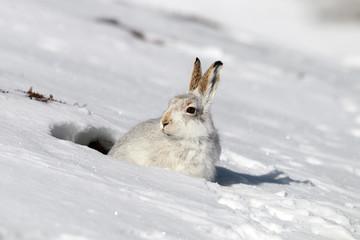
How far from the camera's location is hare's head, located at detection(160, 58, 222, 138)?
5918 millimetres

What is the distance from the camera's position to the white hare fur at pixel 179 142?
595cm

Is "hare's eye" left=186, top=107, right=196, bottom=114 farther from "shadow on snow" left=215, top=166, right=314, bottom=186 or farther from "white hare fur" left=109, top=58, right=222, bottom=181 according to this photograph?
"shadow on snow" left=215, top=166, right=314, bottom=186

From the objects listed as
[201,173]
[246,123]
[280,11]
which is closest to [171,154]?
[201,173]

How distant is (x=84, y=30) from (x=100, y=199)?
16045 millimetres

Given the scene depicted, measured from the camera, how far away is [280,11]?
53.4 meters

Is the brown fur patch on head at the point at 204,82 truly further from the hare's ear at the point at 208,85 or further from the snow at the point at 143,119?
the snow at the point at 143,119

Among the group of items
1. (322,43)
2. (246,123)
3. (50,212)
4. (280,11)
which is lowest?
(50,212)

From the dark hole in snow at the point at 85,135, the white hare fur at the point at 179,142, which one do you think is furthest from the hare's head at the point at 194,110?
the dark hole in snow at the point at 85,135

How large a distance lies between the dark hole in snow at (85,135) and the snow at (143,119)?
19 mm

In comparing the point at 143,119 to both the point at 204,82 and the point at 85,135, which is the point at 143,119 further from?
the point at 204,82

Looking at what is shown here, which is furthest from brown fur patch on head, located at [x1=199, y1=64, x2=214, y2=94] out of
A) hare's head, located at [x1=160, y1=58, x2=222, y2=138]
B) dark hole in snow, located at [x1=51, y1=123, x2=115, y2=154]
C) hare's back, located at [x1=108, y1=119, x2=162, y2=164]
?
dark hole in snow, located at [x1=51, y1=123, x2=115, y2=154]

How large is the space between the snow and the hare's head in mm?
552

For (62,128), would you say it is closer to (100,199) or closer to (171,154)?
(171,154)

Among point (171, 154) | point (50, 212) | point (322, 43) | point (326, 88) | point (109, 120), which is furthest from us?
point (322, 43)
